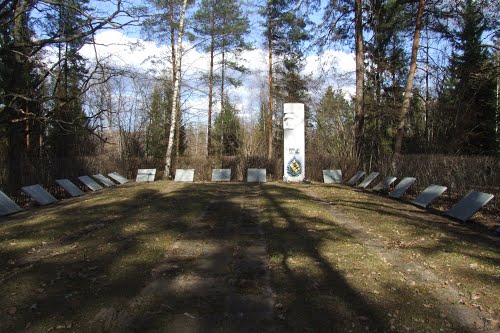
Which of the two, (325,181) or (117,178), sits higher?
(117,178)

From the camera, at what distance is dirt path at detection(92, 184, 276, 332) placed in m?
3.46

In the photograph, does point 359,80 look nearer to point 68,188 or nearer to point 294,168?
point 294,168

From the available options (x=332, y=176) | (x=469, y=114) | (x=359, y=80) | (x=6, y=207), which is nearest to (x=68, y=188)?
(x=6, y=207)

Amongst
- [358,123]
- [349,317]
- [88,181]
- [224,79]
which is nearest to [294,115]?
[358,123]

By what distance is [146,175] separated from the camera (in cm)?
2191

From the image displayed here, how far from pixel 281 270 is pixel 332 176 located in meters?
15.8

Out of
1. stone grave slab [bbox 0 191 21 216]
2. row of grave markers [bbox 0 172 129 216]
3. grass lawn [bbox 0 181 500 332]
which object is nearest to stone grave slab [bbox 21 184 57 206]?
row of grave markers [bbox 0 172 129 216]

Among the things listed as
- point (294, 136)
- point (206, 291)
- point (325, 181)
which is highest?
point (294, 136)

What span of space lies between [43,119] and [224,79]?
70.2 feet

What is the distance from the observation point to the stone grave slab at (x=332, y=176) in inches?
795

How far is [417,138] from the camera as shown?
27.2 meters

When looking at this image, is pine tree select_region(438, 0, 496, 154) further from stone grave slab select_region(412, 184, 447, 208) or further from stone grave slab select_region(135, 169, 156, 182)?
stone grave slab select_region(135, 169, 156, 182)

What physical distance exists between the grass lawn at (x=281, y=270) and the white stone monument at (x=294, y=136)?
1007cm

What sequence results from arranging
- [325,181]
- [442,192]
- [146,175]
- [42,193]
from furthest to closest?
[146,175], [325,181], [42,193], [442,192]
